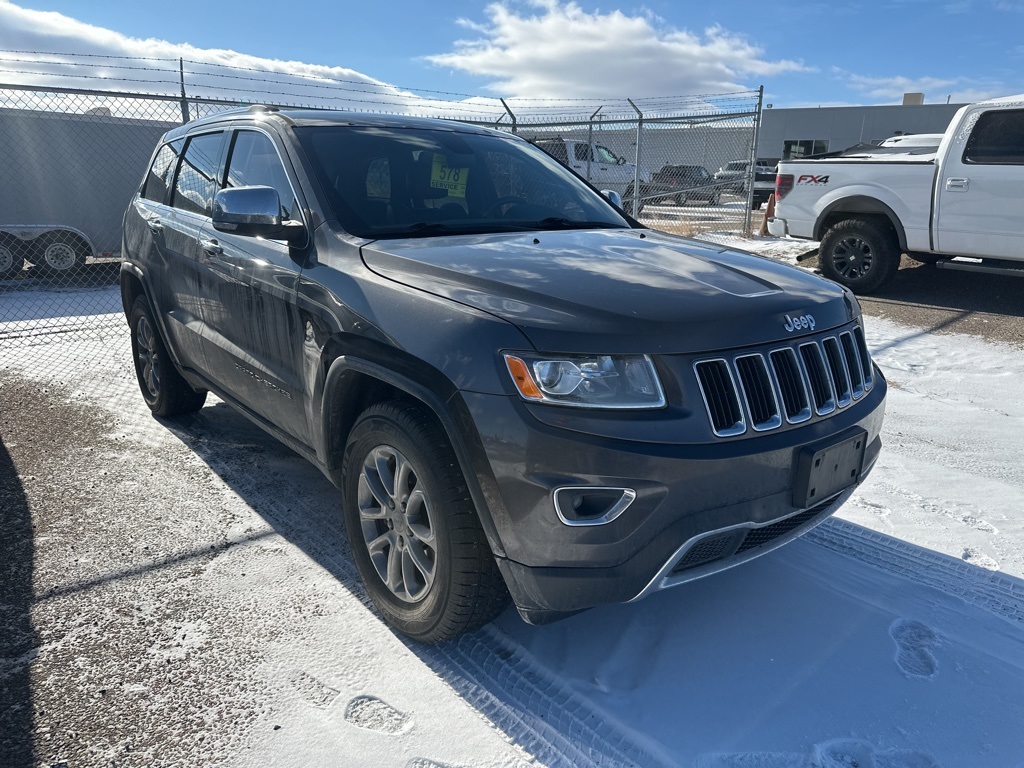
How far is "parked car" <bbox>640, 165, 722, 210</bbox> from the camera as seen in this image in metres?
20.6

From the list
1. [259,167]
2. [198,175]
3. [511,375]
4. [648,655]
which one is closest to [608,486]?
[511,375]

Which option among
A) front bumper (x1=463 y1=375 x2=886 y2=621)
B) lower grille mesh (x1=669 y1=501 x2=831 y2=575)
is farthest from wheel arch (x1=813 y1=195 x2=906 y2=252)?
front bumper (x1=463 y1=375 x2=886 y2=621)

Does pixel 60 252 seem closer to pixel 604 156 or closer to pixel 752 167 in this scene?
pixel 752 167

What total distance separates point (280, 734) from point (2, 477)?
2853mm

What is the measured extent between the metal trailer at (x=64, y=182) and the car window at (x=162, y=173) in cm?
653

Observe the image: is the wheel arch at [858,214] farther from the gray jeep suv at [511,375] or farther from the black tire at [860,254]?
the gray jeep suv at [511,375]

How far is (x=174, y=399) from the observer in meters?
4.85

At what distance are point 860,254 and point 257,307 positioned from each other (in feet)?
25.8

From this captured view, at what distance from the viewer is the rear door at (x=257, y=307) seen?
309 centimetres

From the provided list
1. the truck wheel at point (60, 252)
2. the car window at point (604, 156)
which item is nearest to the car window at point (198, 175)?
the truck wheel at point (60, 252)

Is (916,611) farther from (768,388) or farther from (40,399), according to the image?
(40,399)

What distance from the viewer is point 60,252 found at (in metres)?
10.4

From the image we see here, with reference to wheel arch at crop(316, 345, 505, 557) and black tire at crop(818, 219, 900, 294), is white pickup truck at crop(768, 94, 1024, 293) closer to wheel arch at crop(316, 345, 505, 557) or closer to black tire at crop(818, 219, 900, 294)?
black tire at crop(818, 219, 900, 294)

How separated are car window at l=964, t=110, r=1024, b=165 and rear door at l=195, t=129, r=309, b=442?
7.58 meters
